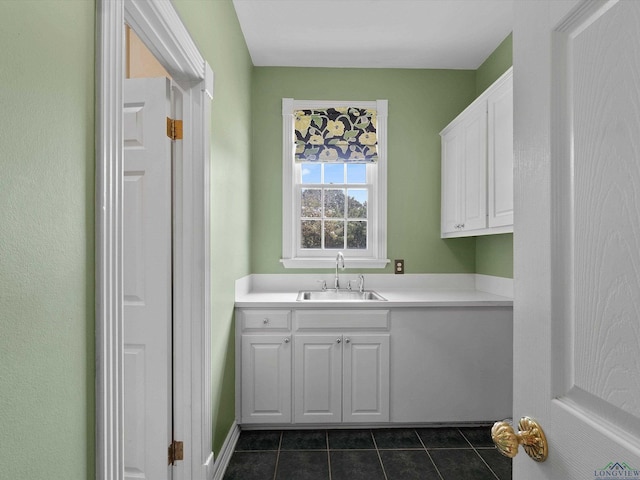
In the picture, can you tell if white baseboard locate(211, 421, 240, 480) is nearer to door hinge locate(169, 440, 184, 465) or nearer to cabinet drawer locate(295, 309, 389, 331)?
door hinge locate(169, 440, 184, 465)

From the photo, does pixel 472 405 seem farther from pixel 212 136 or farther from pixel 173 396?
pixel 212 136

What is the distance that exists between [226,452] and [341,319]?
39.7 inches

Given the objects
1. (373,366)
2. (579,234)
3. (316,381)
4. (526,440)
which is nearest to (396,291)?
(373,366)

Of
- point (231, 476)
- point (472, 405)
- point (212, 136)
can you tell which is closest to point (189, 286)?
point (212, 136)

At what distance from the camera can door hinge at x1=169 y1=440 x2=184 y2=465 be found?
180 cm

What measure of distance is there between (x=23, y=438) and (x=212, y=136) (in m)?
1.57

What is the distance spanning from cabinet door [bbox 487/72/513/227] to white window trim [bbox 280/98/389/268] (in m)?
0.97

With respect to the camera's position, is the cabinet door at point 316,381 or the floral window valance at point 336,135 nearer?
the cabinet door at point 316,381

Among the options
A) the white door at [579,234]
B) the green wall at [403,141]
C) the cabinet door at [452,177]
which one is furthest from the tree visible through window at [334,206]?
the white door at [579,234]

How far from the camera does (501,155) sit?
236 cm

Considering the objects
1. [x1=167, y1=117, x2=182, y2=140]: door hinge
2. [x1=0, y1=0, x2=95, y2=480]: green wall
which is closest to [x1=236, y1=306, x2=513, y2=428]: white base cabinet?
[x1=167, y1=117, x2=182, y2=140]: door hinge

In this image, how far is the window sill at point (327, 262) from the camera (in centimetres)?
323

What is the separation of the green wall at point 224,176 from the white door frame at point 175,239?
6.3 inches

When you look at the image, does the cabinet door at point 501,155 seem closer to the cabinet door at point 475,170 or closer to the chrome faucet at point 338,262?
the cabinet door at point 475,170
